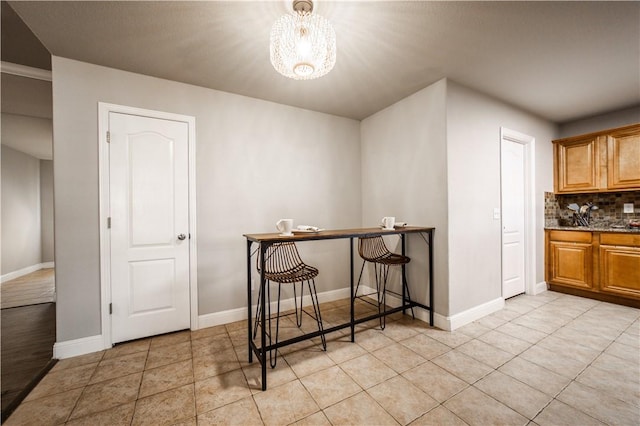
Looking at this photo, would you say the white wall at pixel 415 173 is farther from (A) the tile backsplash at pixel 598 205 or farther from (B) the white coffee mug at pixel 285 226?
(A) the tile backsplash at pixel 598 205

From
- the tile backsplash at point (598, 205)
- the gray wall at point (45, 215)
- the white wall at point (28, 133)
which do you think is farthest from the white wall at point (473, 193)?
the gray wall at point (45, 215)

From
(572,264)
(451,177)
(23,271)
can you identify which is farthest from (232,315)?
(23,271)

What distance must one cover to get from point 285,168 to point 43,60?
2553mm

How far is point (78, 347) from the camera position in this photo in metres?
2.29

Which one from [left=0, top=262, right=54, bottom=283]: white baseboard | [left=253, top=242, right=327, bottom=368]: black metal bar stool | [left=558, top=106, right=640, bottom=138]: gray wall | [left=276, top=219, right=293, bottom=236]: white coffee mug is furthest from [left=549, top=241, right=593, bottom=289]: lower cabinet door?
[left=0, top=262, right=54, bottom=283]: white baseboard

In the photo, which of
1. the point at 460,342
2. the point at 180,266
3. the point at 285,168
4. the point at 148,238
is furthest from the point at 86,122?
the point at 460,342

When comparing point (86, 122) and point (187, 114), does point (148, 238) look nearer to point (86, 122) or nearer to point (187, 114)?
point (86, 122)

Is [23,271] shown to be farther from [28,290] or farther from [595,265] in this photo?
[595,265]

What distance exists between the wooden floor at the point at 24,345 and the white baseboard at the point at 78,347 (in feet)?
0.27

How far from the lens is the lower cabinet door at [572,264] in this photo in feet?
11.7

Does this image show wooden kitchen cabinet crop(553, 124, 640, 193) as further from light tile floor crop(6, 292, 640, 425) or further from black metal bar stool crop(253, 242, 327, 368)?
black metal bar stool crop(253, 242, 327, 368)

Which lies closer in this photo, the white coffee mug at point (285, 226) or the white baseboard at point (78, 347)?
the white coffee mug at point (285, 226)

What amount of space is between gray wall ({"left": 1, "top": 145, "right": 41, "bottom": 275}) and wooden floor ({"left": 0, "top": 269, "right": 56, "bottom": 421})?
1948 mm

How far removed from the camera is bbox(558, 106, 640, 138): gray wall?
11.6ft
